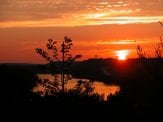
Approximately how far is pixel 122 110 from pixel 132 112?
0.67 m

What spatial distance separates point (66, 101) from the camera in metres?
13.6

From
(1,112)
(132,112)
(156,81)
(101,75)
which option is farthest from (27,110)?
(101,75)

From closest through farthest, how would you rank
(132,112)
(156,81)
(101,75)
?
(156,81) → (132,112) → (101,75)

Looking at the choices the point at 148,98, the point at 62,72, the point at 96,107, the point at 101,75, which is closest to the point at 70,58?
the point at 62,72

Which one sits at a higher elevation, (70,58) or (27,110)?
(70,58)

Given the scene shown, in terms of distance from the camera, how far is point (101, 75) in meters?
108

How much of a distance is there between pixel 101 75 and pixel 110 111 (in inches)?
3702

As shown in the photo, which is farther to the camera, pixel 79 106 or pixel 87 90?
pixel 87 90

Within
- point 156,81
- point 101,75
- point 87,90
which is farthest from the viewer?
point 101,75

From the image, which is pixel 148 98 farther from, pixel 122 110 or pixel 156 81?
pixel 122 110

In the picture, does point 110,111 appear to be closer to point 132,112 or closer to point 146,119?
point 132,112

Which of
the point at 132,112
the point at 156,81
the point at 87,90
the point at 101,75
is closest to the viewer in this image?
the point at 156,81

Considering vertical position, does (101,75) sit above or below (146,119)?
above

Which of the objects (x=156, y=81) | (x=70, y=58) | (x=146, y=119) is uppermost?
(x=70, y=58)
